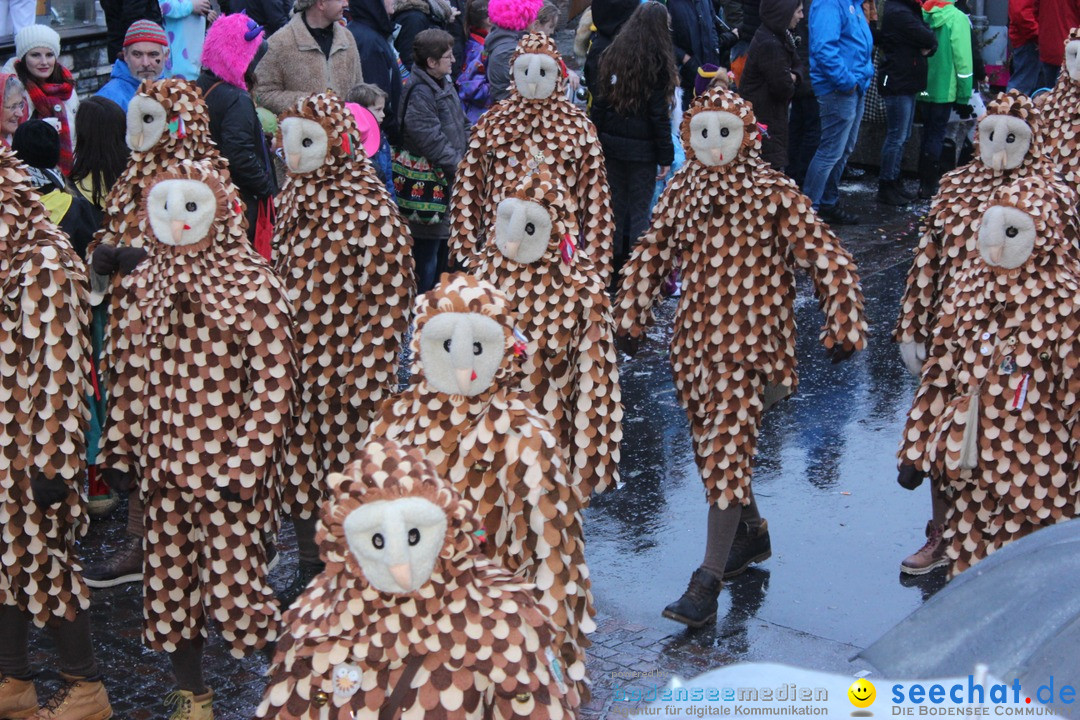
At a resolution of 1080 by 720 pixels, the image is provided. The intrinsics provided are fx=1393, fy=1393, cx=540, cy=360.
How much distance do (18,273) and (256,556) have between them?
4.25 ft

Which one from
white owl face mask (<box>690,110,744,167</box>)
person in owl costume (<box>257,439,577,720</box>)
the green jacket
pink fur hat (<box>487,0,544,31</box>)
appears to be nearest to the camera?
person in owl costume (<box>257,439,577,720</box>)

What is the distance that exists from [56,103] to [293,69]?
1.47 metres

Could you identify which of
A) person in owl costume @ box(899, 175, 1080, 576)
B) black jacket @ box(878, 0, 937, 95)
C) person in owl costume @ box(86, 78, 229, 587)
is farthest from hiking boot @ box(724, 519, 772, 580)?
black jacket @ box(878, 0, 937, 95)

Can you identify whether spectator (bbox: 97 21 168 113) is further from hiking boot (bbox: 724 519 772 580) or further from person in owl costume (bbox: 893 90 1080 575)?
person in owl costume (bbox: 893 90 1080 575)

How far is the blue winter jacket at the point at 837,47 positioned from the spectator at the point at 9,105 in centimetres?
707

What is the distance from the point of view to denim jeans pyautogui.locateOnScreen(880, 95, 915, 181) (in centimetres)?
1272

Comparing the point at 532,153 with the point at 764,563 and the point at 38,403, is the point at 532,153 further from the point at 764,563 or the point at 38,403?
the point at 38,403

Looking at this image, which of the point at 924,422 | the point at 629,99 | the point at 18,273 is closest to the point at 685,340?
the point at 924,422

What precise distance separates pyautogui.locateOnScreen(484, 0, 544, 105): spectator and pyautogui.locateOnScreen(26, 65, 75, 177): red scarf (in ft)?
9.85

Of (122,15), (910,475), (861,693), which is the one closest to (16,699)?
(910,475)

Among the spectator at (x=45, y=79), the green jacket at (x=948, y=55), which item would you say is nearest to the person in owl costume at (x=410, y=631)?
the spectator at (x=45, y=79)

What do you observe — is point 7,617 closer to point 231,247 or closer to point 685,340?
point 231,247

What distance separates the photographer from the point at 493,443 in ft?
13.1

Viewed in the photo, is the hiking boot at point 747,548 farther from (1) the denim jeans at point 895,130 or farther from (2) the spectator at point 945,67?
(2) the spectator at point 945,67
